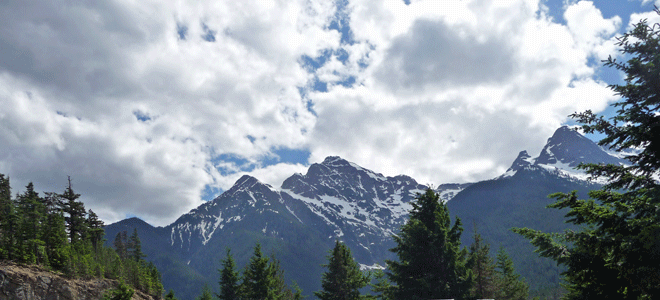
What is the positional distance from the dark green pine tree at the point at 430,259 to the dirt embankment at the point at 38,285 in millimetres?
31979

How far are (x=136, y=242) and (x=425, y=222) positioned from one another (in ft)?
304

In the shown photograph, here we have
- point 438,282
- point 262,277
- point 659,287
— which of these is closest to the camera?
point 659,287

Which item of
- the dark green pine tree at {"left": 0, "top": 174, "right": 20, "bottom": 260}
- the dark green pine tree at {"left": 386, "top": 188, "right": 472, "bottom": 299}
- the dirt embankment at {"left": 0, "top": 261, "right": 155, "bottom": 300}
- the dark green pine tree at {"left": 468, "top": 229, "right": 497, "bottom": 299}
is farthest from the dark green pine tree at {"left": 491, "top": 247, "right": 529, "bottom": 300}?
the dark green pine tree at {"left": 0, "top": 174, "right": 20, "bottom": 260}

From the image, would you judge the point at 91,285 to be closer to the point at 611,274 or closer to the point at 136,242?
the point at 611,274

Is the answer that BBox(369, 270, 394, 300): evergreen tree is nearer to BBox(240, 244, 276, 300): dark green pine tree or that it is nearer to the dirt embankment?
BBox(240, 244, 276, 300): dark green pine tree

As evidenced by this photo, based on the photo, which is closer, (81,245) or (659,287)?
(659,287)

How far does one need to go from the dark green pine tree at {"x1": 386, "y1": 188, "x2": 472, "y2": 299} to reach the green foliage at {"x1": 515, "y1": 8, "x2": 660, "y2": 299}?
1083cm

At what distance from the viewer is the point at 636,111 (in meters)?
11.4

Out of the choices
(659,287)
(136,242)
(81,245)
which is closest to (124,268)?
(81,245)

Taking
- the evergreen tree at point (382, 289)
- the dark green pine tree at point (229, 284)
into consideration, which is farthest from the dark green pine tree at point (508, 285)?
the dark green pine tree at point (229, 284)

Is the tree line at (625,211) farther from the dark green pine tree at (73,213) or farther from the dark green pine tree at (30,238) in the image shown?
the dark green pine tree at (73,213)

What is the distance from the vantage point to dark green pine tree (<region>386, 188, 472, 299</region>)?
2275 centimetres

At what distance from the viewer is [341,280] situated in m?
33.0

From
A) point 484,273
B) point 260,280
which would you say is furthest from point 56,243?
point 484,273
